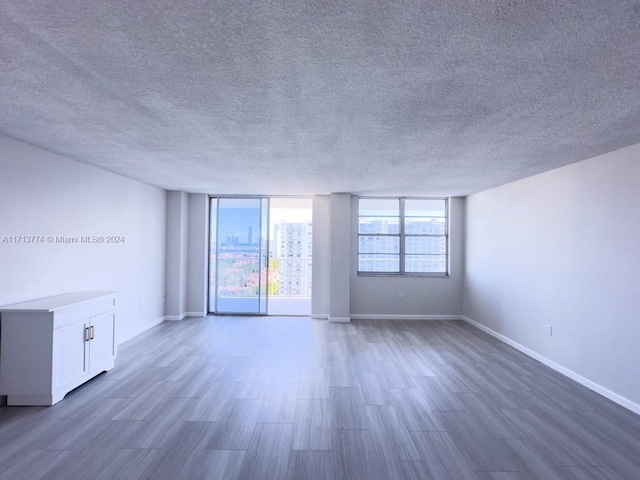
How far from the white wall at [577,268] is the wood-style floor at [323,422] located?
1.14 feet

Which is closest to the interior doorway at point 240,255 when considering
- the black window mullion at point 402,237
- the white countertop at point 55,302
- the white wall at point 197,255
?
the white wall at point 197,255

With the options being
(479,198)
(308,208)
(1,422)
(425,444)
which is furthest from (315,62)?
(308,208)

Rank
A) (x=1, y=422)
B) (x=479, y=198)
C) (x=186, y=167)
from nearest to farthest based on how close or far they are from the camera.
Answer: (x=1, y=422) < (x=186, y=167) < (x=479, y=198)

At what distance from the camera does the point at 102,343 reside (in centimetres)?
344

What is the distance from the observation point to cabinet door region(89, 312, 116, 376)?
327cm

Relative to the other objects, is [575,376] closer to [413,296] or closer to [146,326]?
[413,296]

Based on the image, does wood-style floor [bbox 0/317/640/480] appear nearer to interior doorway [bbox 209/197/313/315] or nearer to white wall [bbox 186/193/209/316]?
white wall [bbox 186/193/209/316]

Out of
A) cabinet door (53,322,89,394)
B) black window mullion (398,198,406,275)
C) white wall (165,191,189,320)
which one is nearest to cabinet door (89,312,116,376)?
cabinet door (53,322,89,394)

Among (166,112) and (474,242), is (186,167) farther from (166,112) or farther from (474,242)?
(474,242)

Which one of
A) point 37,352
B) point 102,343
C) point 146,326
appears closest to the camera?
point 37,352

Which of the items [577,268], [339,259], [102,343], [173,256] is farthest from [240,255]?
[577,268]

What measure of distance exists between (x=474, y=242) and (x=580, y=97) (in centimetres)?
415

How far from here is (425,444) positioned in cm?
234

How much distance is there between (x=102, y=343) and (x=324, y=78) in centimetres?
349
